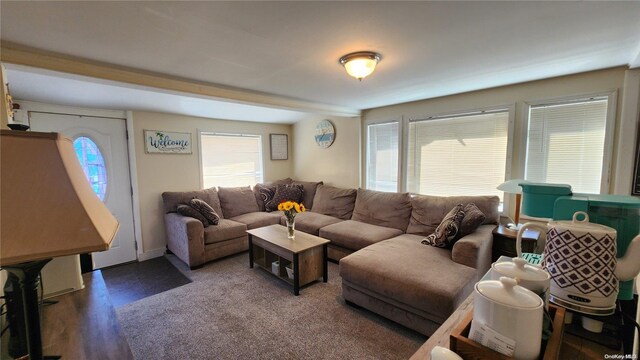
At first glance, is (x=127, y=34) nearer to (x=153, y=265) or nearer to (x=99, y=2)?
(x=99, y=2)

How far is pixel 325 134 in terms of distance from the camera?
4.80 metres

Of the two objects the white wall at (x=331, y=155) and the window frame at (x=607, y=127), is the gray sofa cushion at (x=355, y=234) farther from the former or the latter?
the window frame at (x=607, y=127)

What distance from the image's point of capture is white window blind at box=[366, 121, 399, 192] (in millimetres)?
4008

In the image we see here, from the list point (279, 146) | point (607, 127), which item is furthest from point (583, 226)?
point (279, 146)

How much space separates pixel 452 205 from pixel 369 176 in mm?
1630

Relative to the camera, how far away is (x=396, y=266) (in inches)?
84.4

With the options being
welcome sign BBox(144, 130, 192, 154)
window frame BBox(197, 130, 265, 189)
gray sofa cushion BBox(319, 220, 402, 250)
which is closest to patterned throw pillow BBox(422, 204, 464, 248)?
gray sofa cushion BBox(319, 220, 402, 250)

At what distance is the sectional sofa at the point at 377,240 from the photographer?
6.40ft

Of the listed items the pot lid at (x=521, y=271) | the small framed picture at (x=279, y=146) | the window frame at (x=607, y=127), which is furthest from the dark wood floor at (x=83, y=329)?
the small framed picture at (x=279, y=146)

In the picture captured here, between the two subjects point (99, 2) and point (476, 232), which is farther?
point (476, 232)

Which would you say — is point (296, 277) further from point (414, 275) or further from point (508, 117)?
point (508, 117)

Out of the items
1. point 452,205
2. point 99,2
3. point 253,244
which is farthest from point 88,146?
point 452,205

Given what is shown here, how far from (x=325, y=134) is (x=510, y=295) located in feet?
14.3

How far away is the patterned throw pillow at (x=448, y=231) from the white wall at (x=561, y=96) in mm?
985
